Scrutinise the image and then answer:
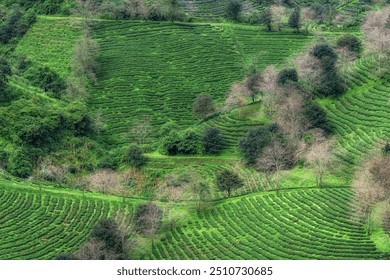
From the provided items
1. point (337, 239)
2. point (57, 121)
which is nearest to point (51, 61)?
point (57, 121)

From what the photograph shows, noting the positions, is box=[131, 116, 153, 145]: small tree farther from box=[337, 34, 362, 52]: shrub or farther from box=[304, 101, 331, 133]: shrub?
box=[337, 34, 362, 52]: shrub

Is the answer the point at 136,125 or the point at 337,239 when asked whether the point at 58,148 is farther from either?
the point at 337,239

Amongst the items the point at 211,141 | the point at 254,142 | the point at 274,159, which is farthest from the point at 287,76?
the point at 274,159

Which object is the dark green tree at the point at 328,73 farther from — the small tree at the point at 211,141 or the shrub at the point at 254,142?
the small tree at the point at 211,141

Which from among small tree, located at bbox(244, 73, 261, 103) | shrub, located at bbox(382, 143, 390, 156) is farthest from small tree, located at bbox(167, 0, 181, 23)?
shrub, located at bbox(382, 143, 390, 156)

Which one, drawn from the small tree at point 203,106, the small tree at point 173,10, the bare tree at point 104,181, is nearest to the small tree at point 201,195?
the bare tree at point 104,181
